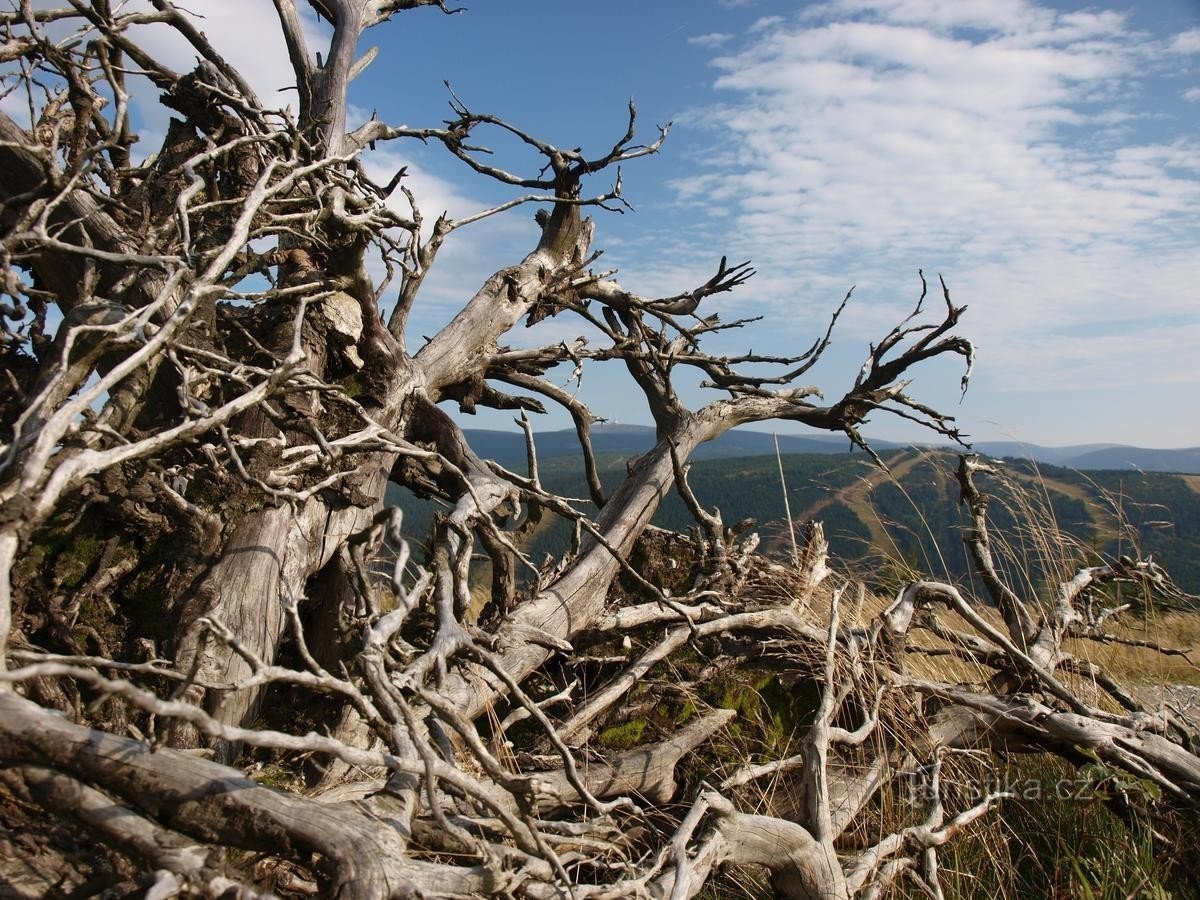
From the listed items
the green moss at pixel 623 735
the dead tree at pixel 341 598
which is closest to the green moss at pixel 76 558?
the dead tree at pixel 341 598

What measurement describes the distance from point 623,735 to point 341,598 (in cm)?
152

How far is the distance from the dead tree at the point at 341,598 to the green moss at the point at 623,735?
6cm

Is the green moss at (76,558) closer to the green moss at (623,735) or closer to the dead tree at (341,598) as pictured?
the dead tree at (341,598)

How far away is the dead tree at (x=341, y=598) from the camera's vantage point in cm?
193

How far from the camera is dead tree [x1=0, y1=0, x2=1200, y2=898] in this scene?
1933 millimetres

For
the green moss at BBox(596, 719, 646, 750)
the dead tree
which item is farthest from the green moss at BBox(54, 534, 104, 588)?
the green moss at BBox(596, 719, 646, 750)

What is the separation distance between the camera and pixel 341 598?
12.4 feet

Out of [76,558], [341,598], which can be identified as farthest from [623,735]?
[76,558]

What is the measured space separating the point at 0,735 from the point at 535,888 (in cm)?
132

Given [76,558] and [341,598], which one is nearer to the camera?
[76,558]

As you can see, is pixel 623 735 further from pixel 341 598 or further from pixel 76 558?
pixel 76 558

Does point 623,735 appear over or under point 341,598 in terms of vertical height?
under

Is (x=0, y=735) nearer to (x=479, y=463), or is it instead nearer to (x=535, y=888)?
(x=535, y=888)

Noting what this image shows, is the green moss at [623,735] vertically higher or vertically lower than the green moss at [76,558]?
lower
